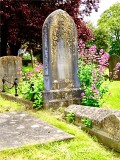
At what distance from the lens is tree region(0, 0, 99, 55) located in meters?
18.7

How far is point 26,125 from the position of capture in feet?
19.2

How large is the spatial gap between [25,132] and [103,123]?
1300mm

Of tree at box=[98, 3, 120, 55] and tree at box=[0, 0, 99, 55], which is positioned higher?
tree at box=[98, 3, 120, 55]

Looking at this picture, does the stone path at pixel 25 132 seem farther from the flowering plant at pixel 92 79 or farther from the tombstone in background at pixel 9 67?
the tombstone in background at pixel 9 67

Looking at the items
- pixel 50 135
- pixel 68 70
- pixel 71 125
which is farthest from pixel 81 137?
pixel 68 70

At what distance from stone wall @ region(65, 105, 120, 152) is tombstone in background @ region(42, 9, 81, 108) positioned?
1479mm

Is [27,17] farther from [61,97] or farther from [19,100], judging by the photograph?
[61,97]

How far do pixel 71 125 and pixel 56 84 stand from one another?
1812 mm

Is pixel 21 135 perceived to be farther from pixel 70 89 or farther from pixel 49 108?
pixel 70 89

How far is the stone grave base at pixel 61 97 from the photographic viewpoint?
7.53 m

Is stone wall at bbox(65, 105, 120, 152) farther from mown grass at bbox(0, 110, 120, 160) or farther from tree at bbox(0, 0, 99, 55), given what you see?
tree at bbox(0, 0, 99, 55)

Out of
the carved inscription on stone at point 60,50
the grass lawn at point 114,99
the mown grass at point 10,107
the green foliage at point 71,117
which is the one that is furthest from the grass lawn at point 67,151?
the grass lawn at point 114,99

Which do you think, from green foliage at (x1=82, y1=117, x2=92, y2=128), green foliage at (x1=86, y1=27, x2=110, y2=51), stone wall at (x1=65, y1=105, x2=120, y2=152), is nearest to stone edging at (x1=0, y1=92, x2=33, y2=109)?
stone wall at (x1=65, y1=105, x2=120, y2=152)

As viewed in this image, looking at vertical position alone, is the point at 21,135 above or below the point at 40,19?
below
